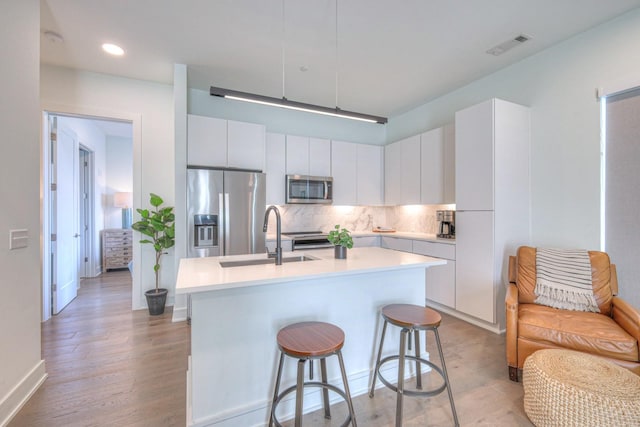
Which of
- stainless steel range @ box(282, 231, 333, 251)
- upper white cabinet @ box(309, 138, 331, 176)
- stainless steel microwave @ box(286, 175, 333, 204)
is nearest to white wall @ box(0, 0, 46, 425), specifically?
stainless steel range @ box(282, 231, 333, 251)

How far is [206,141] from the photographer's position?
3.62m

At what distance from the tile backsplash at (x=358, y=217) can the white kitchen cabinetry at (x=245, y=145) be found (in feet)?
3.11

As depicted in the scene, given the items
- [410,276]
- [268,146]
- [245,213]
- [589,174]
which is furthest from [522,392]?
[268,146]

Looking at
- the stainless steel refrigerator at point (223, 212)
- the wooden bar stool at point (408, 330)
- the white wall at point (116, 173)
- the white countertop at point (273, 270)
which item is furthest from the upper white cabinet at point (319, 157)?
the white wall at point (116, 173)

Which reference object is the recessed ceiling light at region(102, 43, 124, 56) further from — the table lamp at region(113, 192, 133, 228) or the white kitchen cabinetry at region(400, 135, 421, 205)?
the table lamp at region(113, 192, 133, 228)

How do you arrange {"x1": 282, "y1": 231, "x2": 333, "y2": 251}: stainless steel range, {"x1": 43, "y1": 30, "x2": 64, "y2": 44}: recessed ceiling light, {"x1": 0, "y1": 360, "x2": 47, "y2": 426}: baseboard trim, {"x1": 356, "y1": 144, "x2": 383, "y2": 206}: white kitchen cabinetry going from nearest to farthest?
1. {"x1": 0, "y1": 360, "x2": 47, "y2": 426}: baseboard trim
2. {"x1": 43, "y1": 30, "x2": 64, "y2": 44}: recessed ceiling light
3. {"x1": 282, "y1": 231, "x2": 333, "y2": 251}: stainless steel range
4. {"x1": 356, "y1": 144, "x2": 383, "y2": 206}: white kitchen cabinetry

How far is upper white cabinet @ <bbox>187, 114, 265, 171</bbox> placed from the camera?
3.56 meters

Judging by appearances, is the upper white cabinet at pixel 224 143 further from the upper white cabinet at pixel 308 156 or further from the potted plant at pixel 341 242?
the potted plant at pixel 341 242

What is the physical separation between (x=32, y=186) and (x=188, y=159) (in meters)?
1.55

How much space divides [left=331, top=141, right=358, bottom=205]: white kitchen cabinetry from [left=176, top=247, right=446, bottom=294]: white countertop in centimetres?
243

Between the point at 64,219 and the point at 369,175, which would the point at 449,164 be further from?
the point at 64,219

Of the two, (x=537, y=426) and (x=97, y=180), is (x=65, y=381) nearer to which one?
(x=537, y=426)

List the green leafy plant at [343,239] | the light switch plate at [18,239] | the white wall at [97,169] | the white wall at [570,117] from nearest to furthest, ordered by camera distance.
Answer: the light switch plate at [18,239] < the green leafy plant at [343,239] < the white wall at [570,117] < the white wall at [97,169]

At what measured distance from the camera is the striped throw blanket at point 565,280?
7.86ft
